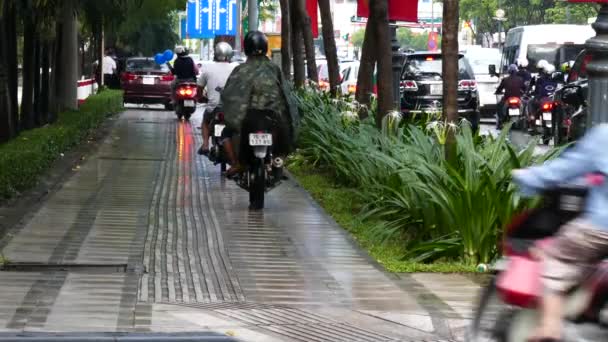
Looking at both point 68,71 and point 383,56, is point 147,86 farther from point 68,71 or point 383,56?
point 383,56

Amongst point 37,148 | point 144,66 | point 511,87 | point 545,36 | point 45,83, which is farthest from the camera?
point 144,66

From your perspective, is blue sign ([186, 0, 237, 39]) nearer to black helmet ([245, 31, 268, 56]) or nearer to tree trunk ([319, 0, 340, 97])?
tree trunk ([319, 0, 340, 97])

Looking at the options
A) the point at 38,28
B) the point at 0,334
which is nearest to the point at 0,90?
the point at 38,28

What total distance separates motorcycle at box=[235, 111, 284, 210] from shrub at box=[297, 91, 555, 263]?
3.02ft

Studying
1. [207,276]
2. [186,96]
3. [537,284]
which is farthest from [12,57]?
[537,284]

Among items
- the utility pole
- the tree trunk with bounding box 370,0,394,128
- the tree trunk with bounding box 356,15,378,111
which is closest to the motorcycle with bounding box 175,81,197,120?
the utility pole

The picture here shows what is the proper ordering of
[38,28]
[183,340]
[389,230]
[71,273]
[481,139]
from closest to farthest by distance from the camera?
[183,340] < [71,273] < [389,230] < [481,139] < [38,28]

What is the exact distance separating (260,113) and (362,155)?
1.09 m

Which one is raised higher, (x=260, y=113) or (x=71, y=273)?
(x=260, y=113)

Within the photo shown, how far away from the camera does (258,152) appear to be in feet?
45.2

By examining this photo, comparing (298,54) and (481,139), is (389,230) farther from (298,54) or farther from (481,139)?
(298,54)

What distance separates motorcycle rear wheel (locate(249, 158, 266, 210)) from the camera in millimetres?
13789

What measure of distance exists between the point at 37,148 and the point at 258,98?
11.8 ft

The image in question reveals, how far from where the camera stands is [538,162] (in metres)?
10.6
